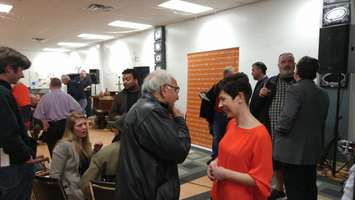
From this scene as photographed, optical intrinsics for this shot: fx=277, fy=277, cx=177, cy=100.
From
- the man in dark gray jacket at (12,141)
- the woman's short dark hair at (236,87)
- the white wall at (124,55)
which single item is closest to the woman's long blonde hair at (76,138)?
the man in dark gray jacket at (12,141)

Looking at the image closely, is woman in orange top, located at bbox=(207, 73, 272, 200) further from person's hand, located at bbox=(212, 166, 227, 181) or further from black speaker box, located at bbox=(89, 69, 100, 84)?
black speaker box, located at bbox=(89, 69, 100, 84)

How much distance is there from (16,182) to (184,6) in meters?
4.23

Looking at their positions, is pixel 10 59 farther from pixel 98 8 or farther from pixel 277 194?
pixel 98 8

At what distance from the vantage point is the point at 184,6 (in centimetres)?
519

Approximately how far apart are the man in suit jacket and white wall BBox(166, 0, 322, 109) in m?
2.01

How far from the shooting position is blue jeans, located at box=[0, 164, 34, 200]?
5.88 ft

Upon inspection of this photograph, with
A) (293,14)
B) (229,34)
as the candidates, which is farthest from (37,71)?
(293,14)

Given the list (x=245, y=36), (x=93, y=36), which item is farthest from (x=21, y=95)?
(x=93, y=36)

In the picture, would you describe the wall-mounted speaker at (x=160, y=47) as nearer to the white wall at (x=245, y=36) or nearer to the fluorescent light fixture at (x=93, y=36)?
the white wall at (x=245, y=36)

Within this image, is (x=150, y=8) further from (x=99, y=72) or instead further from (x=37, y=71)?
(x=37, y=71)

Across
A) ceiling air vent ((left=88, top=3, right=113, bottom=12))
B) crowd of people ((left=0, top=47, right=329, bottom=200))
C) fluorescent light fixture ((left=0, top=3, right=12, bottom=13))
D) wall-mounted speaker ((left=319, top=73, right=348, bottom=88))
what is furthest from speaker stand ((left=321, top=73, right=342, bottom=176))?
fluorescent light fixture ((left=0, top=3, right=12, bottom=13))

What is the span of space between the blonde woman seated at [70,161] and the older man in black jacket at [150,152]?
2.63 ft

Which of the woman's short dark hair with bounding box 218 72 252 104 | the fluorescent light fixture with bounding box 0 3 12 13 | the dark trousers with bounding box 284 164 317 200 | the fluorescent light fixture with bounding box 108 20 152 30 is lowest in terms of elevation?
the dark trousers with bounding box 284 164 317 200

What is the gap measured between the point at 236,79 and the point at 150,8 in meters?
4.30
